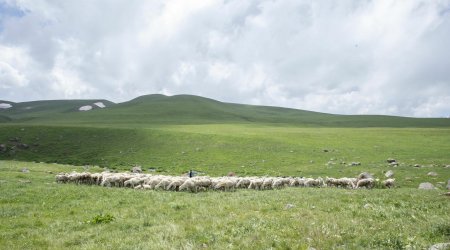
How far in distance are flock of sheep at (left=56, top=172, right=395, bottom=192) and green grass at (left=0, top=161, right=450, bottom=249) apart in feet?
15.3

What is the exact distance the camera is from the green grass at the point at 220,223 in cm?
1099

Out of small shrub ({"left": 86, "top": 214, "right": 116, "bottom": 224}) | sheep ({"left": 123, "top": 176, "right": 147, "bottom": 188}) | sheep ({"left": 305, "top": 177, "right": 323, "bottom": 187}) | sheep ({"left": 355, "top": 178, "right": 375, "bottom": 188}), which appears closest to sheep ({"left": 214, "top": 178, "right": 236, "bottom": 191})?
sheep ({"left": 123, "top": 176, "right": 147, "bottom": 188})

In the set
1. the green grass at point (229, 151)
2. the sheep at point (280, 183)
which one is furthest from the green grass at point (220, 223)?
the green grass at point (229, 151)

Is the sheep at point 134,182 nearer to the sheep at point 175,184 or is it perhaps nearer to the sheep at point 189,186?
the sheep at point 175,184

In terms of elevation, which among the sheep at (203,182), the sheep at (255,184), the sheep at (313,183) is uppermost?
the sheep at (203,182)

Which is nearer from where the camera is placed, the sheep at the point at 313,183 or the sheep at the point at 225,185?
the sheep at the point at 225,185

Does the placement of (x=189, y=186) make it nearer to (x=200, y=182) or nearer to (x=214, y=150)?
(x=200, y=182)

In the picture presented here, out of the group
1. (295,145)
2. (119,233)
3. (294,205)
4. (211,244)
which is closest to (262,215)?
(294,205)

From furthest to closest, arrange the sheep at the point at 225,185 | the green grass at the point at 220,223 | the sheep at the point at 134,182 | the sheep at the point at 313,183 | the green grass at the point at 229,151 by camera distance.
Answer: the green grass at the point at 229,151 → the sheep at the point at 313,183 → the sheep at the point at 134,182 → the sheep at the point at 225,185 → the green grass at the point at 220,223

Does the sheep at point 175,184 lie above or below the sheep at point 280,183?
above

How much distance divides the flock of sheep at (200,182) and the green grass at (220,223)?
15.3 feet

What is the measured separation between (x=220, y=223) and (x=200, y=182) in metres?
12.0

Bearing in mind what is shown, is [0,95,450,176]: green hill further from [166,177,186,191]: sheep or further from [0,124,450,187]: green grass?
[166,177,186,191]: sheep

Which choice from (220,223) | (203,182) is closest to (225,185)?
(203,182)
